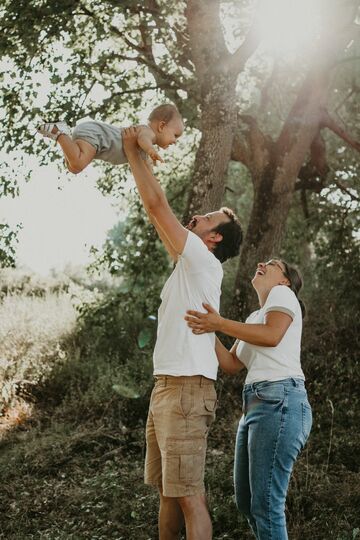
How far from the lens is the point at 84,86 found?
319 inches

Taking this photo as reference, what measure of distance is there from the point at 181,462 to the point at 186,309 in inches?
29.9

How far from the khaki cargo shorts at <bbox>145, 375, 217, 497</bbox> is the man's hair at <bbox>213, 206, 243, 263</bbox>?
0.74 m

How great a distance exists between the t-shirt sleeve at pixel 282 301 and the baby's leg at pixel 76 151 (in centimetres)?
126

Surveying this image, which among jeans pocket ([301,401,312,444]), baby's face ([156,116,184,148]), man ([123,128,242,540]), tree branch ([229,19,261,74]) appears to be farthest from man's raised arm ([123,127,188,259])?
tree branch ([229,19,261,74])

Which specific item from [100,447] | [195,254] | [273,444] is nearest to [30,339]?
[100,447]

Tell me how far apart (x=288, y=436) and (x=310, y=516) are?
2.09 m

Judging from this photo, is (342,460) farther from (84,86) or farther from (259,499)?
(84,86)

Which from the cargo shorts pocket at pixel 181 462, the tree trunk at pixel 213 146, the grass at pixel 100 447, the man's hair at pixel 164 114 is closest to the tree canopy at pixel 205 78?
the tree trunk at pixel 213 146

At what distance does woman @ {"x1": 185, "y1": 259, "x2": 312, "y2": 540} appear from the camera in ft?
10.6

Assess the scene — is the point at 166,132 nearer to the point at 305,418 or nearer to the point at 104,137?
the point at 104,137

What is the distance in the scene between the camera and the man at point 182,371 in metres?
3.24

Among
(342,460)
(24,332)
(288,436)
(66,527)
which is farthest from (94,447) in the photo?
(288,436)

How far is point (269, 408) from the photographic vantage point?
332 cm

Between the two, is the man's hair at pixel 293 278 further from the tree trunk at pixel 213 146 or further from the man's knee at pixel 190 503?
the tree trunk at pixel 213 146
